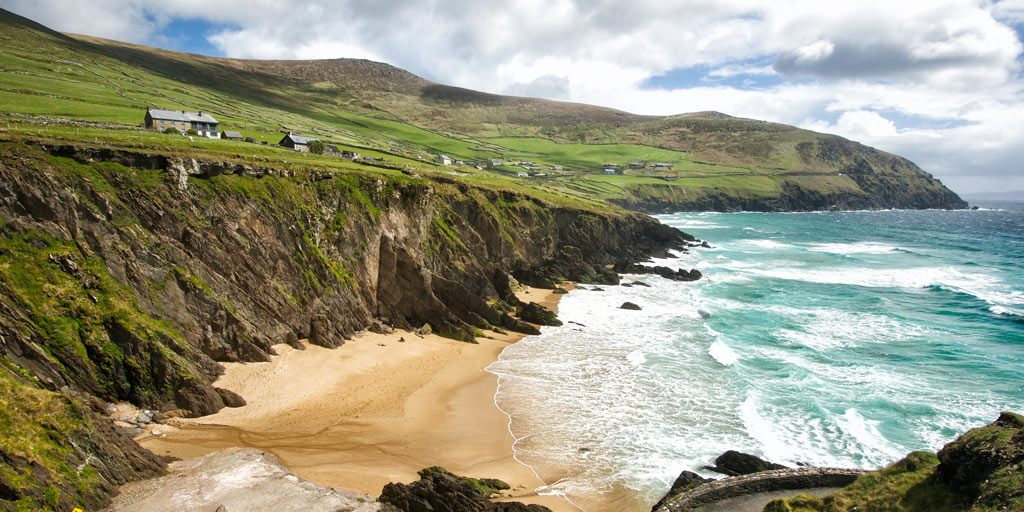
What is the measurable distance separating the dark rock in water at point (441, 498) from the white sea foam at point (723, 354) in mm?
20799

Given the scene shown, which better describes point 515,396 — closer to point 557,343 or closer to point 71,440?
point 557,343

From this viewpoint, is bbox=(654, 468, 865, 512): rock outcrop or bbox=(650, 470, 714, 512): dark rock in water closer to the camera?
bbox=(654, 468, 865, 512): rock outcrop

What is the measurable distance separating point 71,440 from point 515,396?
19036 mm

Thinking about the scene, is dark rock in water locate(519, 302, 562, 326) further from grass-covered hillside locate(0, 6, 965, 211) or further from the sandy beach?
grass-covered hillside locate(0, 6, 965, 211)

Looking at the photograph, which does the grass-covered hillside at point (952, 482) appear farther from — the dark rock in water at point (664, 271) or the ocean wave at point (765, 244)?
the ocean wave at point (765, 244)

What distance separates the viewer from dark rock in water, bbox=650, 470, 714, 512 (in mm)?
17353

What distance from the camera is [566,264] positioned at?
61344 mm

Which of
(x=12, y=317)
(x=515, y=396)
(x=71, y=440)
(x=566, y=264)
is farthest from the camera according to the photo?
(x=566, y=264)

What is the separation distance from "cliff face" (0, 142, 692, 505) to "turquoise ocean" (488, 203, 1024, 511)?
32.4 feet

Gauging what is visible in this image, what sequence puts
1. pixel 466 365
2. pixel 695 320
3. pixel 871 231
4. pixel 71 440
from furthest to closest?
pixel 871 231 < pixel 695 320 < pixel 466 365 < pixel 71 440

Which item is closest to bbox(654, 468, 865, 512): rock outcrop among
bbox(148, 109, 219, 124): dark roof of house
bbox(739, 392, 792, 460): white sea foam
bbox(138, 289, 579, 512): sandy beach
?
bbox(138, 289, 579, 512): sandy beach

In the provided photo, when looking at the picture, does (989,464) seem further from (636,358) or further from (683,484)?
(636,358)

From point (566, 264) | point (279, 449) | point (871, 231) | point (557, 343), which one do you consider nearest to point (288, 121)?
point (566, 264)

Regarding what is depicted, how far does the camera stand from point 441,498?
16703 millimetres
